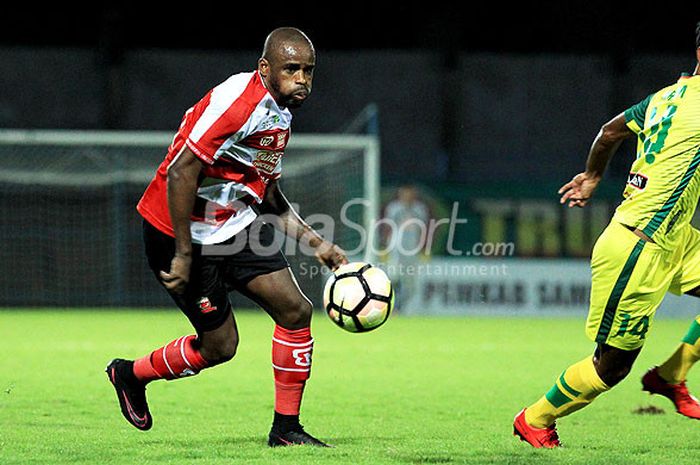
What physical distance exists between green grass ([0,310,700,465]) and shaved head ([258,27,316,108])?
1679 millimetres

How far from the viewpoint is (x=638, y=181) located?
534cm

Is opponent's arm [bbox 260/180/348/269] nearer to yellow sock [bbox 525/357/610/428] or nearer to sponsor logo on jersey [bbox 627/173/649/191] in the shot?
yellow sock [bbox 525/357/610/428]

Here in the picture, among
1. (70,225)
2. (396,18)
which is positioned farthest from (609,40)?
(70,225)

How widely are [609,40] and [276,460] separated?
19303 millimetres

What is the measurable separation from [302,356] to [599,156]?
1.82 metres

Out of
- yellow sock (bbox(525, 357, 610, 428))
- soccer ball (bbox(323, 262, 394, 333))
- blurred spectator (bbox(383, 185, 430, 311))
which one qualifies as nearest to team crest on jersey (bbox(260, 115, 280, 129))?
soccer ball (bbox(323, 262, 394, 333))

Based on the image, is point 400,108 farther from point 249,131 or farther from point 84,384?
point 249,131

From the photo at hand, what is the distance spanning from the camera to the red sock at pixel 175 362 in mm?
5613

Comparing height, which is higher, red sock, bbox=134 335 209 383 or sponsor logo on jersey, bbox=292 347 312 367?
sponsor logo on jersey, bbox=292 347 312 367

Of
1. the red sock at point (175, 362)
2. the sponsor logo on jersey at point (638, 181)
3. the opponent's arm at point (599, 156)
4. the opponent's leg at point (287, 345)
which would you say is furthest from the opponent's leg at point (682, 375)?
the red sock at point (175, 362)

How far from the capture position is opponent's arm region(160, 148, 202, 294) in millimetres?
5051

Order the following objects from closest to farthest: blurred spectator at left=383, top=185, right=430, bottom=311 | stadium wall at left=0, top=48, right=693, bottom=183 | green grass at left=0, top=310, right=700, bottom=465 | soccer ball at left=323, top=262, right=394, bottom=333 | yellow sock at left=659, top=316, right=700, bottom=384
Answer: green grass at left=0, top=310, right=700, bottom=465, soccer ball at left=323, top=262, right=394, bottom=333, yellow sock at left=659, top=316, right=700, bottom=384, blurred spectator at left=383, top=185, right=430, bottom=311, stadium wall at left=0, top=48, right=693, bottom=183

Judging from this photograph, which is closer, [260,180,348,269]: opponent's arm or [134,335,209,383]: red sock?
[134,335,209,383]: red sock

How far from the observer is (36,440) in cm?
560
